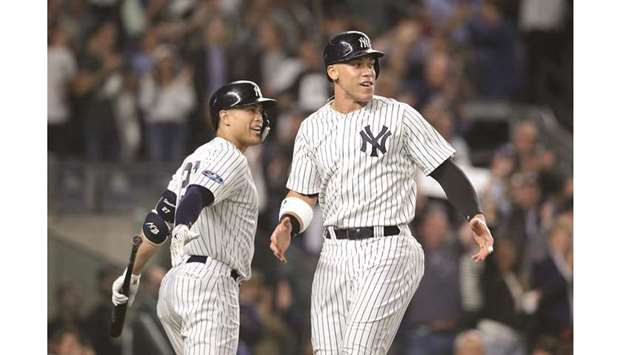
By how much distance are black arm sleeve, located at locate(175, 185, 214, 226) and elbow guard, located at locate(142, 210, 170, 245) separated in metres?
0.21

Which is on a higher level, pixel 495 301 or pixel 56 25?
pixel 56 25

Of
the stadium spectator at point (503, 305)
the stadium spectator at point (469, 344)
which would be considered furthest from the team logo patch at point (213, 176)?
the stadium spectator at point (503, 305)

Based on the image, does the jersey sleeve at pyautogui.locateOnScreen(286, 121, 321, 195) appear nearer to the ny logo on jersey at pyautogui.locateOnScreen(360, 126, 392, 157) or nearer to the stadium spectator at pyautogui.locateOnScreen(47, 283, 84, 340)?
the ny logo on jersey at pyautogui.locateOnScreen(360, 126, 392, 157)

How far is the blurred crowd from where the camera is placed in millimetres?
9875

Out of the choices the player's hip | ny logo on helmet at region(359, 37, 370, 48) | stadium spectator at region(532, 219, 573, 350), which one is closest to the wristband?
the player's hip

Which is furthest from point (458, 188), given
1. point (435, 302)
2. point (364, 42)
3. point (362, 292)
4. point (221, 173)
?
point (435, 302)

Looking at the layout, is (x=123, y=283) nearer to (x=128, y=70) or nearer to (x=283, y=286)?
(x=283, y=286)

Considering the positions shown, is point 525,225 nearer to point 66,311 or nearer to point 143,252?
point 66,311

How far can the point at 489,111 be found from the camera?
11.7 meters

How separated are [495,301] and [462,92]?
2.29 meters

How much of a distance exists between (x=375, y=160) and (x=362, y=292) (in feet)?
1.78

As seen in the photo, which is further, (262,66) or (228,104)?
(262,66)

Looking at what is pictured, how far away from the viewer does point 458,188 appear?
19.1 ft

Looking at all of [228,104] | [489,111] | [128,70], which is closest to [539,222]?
[489,111]
